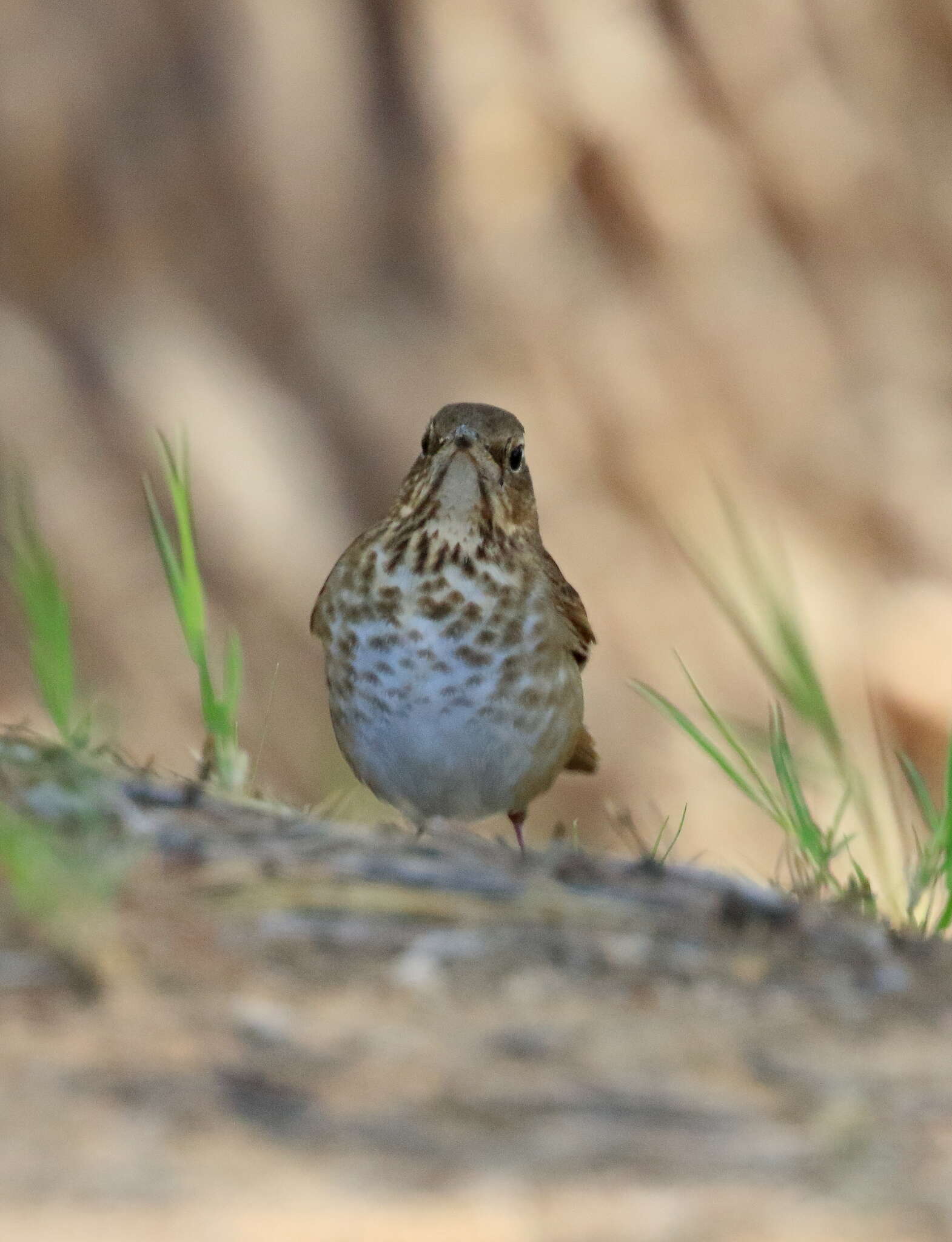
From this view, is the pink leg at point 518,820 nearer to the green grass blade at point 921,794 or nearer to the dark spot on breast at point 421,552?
the dark spot on breast at point 421,552

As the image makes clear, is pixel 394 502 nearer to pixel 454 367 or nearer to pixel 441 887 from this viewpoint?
pixel 441 887

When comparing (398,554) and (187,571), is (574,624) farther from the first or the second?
(187,571)

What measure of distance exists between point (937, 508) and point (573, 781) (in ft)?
6.52

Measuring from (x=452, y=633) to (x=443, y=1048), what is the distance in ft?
6.94

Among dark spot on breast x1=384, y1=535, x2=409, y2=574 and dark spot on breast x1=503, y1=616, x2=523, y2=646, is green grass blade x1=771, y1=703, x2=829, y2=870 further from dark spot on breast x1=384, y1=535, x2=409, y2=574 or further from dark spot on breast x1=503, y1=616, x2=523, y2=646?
dark spot on breast x1=384, y1=535, x2=409, y2=574

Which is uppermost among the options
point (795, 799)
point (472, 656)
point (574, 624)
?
point (574, 624)

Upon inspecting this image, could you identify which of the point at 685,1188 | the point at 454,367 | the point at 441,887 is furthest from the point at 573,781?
the point at 685,1188

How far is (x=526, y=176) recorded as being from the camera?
305 inches

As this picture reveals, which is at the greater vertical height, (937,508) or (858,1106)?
(937,508)

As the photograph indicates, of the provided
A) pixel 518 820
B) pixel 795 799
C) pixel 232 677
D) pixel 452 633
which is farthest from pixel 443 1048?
pixel 518 820

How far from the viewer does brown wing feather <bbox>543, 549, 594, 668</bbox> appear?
14.3 feet

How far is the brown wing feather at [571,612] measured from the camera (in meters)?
4.36

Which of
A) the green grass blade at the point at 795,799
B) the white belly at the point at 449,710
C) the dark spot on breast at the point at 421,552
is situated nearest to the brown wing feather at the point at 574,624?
the white belly at the point at 449,710

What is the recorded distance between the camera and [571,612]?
4.44m
